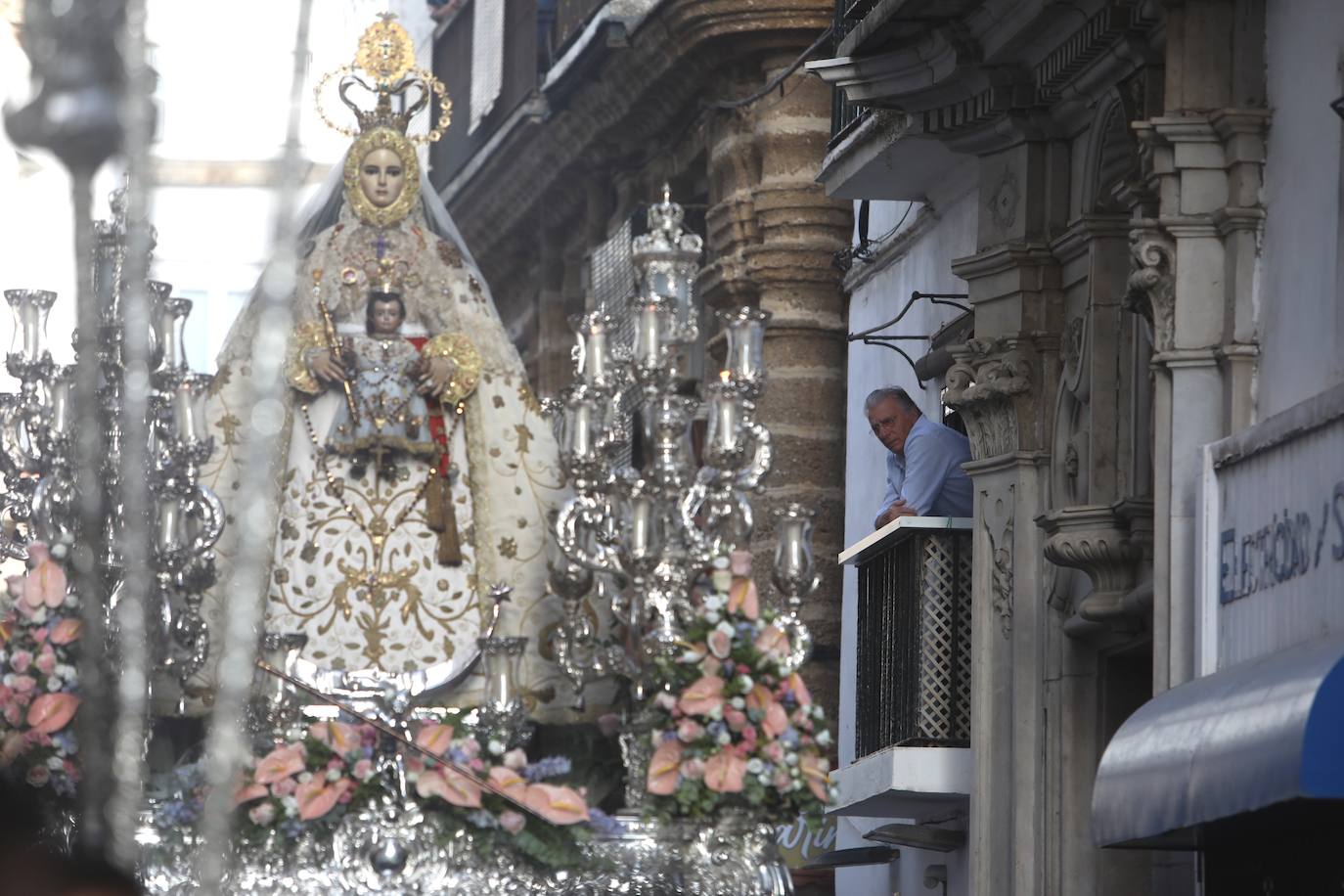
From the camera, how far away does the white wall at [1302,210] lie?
8.25m

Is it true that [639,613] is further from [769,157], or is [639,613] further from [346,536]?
[769,157]

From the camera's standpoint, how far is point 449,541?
1051 cm

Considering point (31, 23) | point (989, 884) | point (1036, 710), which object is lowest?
point (989, 884)

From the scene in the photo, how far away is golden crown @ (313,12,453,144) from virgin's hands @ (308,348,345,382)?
39.3 inches

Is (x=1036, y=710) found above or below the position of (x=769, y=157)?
below

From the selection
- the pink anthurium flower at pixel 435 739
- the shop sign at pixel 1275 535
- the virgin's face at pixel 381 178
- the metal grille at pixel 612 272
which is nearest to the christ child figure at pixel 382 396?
the virgin's face at pixel 381 178

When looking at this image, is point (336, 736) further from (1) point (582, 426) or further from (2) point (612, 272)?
(2) point (612, 272)

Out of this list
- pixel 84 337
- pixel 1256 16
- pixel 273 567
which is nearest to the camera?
pixel 84 337

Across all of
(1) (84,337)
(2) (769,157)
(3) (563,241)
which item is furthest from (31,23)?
(3) (563,241)

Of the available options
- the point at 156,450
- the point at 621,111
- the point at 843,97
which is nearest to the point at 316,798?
the point at 156,450

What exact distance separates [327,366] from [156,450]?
1.19m

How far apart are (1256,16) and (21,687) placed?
182 inches

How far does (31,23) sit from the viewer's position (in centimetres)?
387

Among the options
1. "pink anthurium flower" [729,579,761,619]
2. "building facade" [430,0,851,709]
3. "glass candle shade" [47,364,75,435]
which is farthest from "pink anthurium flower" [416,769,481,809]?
"building facade" [430,0,851,709]
